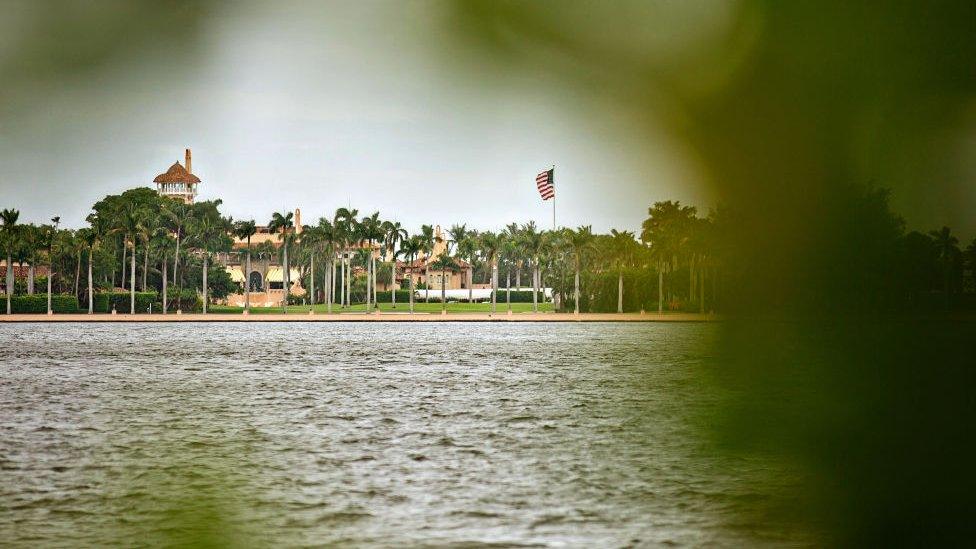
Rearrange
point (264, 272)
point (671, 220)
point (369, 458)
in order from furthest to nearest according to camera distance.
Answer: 1. point (264, 272)
2. point (369, 458)
3. point (671, 220)

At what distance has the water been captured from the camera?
5438mm

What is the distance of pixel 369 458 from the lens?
10195mm

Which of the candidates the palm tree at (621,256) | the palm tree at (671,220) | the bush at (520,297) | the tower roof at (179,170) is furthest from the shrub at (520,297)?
the palm tree at (671,220)

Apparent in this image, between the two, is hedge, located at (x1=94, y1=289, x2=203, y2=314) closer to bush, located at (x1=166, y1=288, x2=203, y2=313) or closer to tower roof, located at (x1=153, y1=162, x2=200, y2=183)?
bush, located at (x1=166, y1=288, x2=203, y2=313)

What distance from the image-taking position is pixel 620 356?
3019 centimetres

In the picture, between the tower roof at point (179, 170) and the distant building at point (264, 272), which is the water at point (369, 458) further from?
the distant building at point (264, 272)

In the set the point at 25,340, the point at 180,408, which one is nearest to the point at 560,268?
the point at 25,340

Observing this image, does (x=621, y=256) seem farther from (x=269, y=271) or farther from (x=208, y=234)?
(x=269, y=271)

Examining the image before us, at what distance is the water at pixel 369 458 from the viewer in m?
5.44

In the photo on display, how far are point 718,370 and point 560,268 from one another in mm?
87124

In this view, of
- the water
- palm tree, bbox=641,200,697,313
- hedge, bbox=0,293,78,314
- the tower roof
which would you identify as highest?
the tower roof

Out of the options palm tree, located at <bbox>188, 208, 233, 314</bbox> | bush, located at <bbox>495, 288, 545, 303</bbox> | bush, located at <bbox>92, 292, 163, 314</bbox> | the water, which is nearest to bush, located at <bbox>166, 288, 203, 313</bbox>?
palm tree, located at <bbox>188, 208, 233, 314</bbox>

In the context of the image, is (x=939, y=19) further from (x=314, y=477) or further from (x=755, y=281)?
(x=314, y=477)

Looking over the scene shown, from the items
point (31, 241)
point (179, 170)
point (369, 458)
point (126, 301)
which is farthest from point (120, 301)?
point (369, 458)
